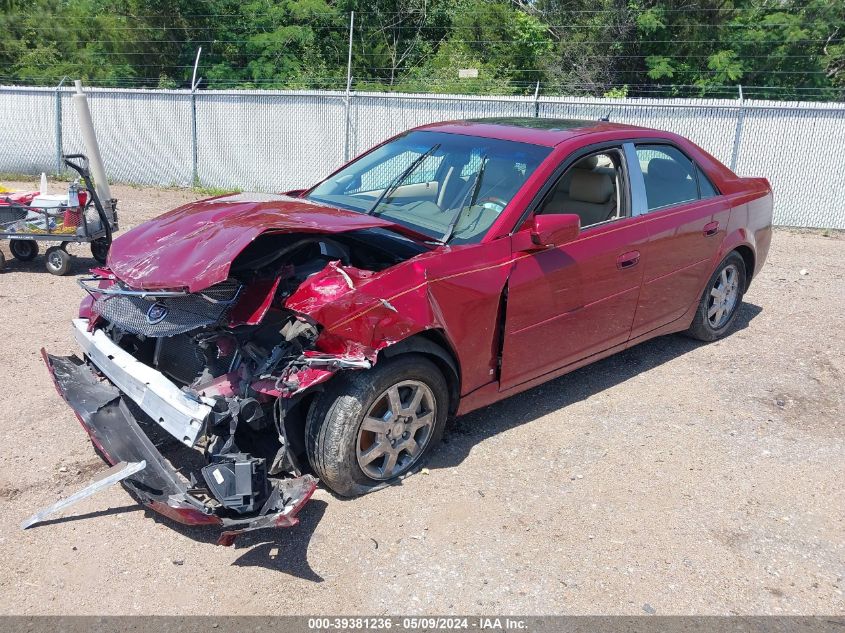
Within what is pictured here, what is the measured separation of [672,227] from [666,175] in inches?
17.5

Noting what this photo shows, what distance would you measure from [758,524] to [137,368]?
3.27 m

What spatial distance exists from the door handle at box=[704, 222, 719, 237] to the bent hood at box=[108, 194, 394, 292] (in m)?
2.78

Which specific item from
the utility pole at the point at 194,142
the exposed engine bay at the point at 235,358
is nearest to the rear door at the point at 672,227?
the exposed engine bay at the point at 235,358

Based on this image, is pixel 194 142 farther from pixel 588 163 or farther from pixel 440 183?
pixel 588 163

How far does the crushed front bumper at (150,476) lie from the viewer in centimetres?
317

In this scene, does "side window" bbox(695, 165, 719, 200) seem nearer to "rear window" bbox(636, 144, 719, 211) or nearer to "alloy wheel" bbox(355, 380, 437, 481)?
"rear window" bbox(636, 144, 719, 211)

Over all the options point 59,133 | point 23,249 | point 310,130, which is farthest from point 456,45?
point 23,249

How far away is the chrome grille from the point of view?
352cm

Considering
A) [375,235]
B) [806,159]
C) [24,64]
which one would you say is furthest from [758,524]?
[24,64]

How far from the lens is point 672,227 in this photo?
5.12 meters

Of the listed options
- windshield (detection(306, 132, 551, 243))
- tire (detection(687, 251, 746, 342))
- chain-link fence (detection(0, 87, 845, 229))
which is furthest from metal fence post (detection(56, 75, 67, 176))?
tire (detection(687, 251, 746, 342))

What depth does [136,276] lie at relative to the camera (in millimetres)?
3666

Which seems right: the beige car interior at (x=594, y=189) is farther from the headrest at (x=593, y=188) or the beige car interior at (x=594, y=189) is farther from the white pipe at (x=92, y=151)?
the white pipe at (x=92, y=151)

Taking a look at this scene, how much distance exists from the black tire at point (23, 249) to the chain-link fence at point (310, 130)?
19.2ft
